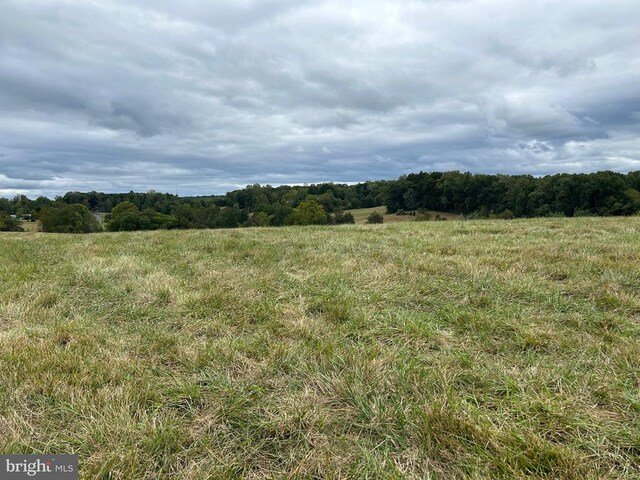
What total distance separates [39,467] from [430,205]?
3368 inches

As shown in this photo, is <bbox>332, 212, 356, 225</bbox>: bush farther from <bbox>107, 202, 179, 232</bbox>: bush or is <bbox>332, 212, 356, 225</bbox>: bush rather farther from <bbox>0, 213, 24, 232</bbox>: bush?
<bbox>0, 213, 24, 232</bbox>: bush

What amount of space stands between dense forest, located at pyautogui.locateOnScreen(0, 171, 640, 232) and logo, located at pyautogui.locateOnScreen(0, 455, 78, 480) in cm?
5891

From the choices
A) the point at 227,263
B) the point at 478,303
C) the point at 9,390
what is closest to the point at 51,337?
the point at 9,390

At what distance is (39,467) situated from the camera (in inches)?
89.6

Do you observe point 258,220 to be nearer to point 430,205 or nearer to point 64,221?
point 64,221

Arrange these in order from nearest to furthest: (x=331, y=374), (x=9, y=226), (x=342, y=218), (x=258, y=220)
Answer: (x=331, y=374), (x=9, y=226), (x=258, y=220), (x=342, y=218)

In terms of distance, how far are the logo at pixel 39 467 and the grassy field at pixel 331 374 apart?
0.07 metres

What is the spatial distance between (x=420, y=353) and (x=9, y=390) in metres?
3.61

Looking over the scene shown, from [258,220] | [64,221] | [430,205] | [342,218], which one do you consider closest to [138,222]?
[64,221]

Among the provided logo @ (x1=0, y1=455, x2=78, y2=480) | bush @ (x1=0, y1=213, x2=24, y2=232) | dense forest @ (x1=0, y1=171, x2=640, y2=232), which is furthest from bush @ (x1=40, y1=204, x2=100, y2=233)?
logo @ (x1=0, y1=455, x2=78, y2=480)

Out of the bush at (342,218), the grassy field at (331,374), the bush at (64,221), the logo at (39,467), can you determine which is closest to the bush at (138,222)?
the bush at (64,221)

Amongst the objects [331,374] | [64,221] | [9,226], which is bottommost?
[9,226]

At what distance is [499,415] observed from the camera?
2547mm

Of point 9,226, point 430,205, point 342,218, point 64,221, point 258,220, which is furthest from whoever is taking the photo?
point 430,205
